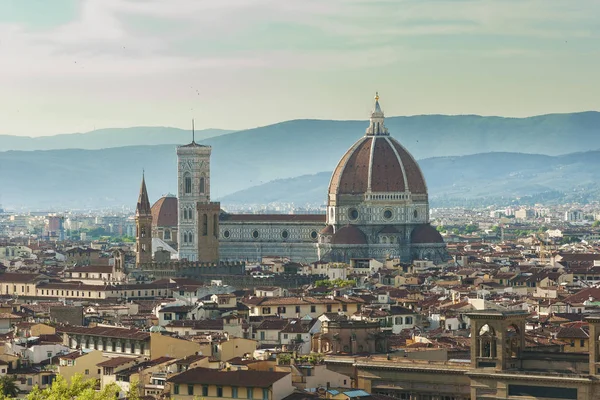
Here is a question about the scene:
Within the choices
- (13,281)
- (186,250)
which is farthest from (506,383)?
(186,250)

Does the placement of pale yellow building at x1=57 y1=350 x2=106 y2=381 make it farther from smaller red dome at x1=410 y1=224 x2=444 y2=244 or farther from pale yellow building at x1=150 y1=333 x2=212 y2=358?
smaller red dome at x1=410 y1=224 x2=444 y2=244

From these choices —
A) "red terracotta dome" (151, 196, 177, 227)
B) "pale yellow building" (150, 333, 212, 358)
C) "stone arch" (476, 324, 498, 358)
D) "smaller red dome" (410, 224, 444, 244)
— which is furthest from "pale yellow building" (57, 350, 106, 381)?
"red terracotta dome" (151, 196, 177, 227)

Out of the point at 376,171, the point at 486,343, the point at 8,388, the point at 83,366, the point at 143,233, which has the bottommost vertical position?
the point at 8,388

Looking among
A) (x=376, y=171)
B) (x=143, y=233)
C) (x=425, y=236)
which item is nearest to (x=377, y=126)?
(x=376, y=171)

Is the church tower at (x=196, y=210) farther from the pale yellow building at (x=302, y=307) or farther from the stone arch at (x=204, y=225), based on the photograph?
the pale yellow building at (x=302, y=307)

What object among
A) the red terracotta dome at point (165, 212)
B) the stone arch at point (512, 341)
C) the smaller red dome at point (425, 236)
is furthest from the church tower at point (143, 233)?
the stone arch at point (512, 341)

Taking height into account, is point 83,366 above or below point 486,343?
below

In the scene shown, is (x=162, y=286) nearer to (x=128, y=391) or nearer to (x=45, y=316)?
(x=45, y=316)

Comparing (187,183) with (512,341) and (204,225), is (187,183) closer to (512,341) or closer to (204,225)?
(204,225)
